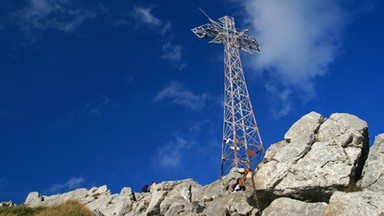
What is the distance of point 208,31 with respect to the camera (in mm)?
41500

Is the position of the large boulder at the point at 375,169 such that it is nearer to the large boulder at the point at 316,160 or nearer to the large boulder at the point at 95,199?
the large boulder at the point at 316,160

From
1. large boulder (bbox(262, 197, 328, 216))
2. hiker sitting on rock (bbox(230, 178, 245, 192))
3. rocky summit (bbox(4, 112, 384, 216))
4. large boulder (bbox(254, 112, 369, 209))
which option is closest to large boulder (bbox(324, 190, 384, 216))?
rocky summit (bbox(4, 112, 384, 216))

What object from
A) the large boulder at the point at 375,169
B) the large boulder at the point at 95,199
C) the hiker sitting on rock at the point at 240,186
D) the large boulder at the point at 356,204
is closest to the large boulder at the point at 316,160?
the large boulder at the point at 375,169

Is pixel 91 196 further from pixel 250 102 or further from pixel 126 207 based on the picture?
pixel 250 102

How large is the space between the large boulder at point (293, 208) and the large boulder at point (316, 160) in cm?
46

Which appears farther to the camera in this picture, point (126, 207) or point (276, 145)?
point (126, 207)

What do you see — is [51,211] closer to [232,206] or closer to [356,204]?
[232,206]

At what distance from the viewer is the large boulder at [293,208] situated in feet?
54.3

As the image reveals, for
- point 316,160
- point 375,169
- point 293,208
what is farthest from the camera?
point 316,160

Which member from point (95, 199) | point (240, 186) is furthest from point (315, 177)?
point (95, 199)

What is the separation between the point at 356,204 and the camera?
14961 mm

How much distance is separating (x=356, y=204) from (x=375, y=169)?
4.21m

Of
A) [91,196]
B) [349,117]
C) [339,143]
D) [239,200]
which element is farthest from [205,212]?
[91,196]

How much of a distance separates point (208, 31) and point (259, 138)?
45.2 feet
